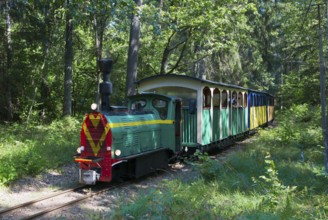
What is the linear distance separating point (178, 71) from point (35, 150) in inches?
626

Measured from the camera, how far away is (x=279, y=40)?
37.4 meters

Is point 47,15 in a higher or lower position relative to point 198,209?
higher

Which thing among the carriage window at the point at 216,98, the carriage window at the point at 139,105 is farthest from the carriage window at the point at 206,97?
the carriage window at the point at 139,105

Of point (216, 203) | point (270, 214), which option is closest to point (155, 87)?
point (216, 203)

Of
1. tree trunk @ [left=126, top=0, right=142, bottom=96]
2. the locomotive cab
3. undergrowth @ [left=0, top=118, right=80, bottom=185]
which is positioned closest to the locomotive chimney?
the locomotive cab

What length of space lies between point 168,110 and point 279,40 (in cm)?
2979

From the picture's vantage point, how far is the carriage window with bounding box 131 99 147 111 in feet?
36.0

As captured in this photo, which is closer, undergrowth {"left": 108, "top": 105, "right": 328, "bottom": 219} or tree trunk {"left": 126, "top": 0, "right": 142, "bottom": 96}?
undergrowth {"left": 108, "top": 105, "right": 328, "bottom": 219}

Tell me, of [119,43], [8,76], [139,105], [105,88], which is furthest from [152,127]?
[8,76]

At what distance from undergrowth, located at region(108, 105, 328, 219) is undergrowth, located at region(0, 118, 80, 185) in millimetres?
3524

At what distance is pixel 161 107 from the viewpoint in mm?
10938

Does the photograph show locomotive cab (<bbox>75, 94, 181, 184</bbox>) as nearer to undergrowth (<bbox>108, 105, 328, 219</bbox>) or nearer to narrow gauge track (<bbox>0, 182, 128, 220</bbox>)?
narrow gauge track (<bbox>0, 182, 128, 220</bbox>)

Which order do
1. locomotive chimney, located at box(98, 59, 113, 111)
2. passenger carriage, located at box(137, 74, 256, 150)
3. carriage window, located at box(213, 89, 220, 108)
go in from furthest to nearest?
carriage window, located at box(213, 89, 220, 108), passenger carriage, located at box(137, 74, 256, 150), locomotive chimney, located at box(98, 59, 113, 111)

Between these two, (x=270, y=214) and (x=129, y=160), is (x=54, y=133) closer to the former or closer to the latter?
(x=129, y=160)
